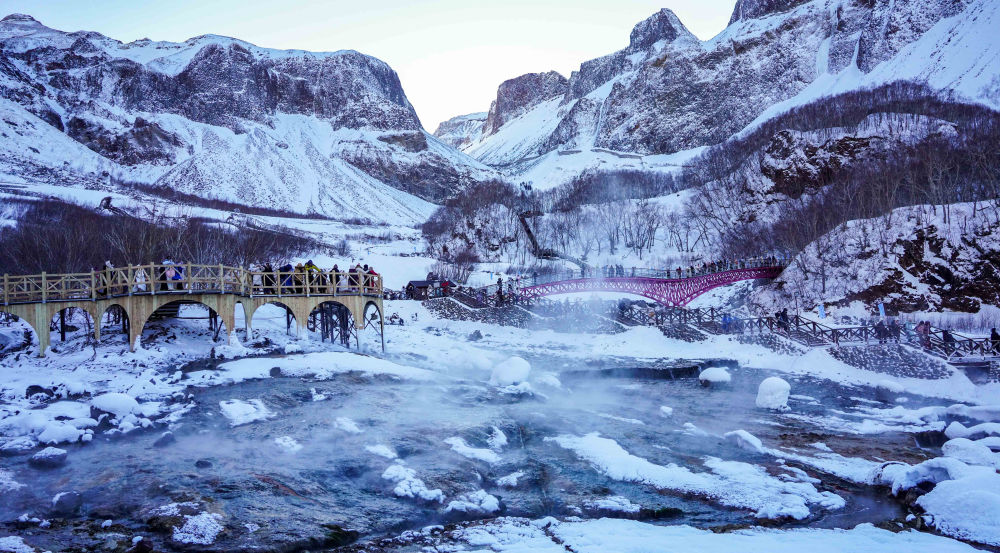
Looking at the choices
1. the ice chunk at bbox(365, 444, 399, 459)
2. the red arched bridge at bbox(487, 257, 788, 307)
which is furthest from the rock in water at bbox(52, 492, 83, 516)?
the red arched bridge at bbox(487, 257, 788, 307)

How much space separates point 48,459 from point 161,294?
34.9 feet

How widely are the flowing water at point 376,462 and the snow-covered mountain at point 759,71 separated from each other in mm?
93946

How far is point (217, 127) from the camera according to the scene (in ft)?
514

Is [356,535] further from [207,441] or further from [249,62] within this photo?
[249,62]

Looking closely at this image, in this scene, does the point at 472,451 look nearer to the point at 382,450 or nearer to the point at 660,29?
the point at 382,450

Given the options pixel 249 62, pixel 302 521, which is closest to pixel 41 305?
pixel 302 521

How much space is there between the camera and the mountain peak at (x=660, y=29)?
18300cm

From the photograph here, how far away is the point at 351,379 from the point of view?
21.9 meters

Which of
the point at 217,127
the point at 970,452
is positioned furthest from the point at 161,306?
the point at 217,127

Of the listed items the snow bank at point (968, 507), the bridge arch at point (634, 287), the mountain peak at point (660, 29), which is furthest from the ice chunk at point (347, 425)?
the mountain peak at point (660, 29)

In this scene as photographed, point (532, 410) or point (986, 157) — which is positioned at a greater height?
point (986, 157)

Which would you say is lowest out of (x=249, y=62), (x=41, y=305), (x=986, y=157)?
(x=41, y=305)

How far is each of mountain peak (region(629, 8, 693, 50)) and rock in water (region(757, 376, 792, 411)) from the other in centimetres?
17951

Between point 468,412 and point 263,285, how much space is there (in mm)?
11318
